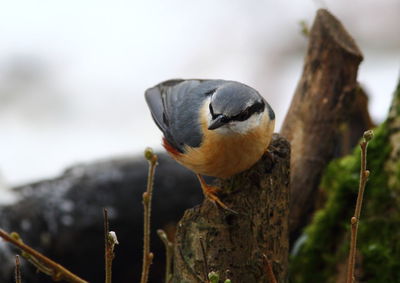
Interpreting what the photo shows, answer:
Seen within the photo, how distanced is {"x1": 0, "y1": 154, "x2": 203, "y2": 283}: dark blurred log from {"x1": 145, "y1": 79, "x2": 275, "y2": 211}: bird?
1289mm

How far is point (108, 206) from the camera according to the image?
424cm

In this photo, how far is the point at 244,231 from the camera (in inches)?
99.7

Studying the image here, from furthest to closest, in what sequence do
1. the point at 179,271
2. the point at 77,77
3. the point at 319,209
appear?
the point at 77,77 < the point at 319,209 < the point at 179,271

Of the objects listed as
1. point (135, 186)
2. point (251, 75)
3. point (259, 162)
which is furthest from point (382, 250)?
point (251, 75)

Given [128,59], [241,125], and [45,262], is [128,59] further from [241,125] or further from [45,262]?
[45,262]

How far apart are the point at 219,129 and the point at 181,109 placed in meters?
0.29

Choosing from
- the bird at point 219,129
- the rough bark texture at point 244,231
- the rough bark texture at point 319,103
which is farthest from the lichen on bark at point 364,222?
the bird at point 219,129

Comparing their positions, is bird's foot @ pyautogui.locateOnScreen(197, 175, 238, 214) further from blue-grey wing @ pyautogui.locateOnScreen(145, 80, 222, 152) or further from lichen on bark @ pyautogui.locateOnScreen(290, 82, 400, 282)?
lichen on bark @ pyautogui.locateOnScreen(290, 82, 400, 282)

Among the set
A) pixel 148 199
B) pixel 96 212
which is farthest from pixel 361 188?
pixel 96 212

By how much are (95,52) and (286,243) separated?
4323 mm

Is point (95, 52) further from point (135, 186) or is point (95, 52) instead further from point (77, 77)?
point (135, 186)

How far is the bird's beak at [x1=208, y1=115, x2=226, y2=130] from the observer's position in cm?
267

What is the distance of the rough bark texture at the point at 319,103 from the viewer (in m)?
3.38

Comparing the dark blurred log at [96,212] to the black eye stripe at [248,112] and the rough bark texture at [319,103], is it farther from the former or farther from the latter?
the black eye stripe at [248,112]
